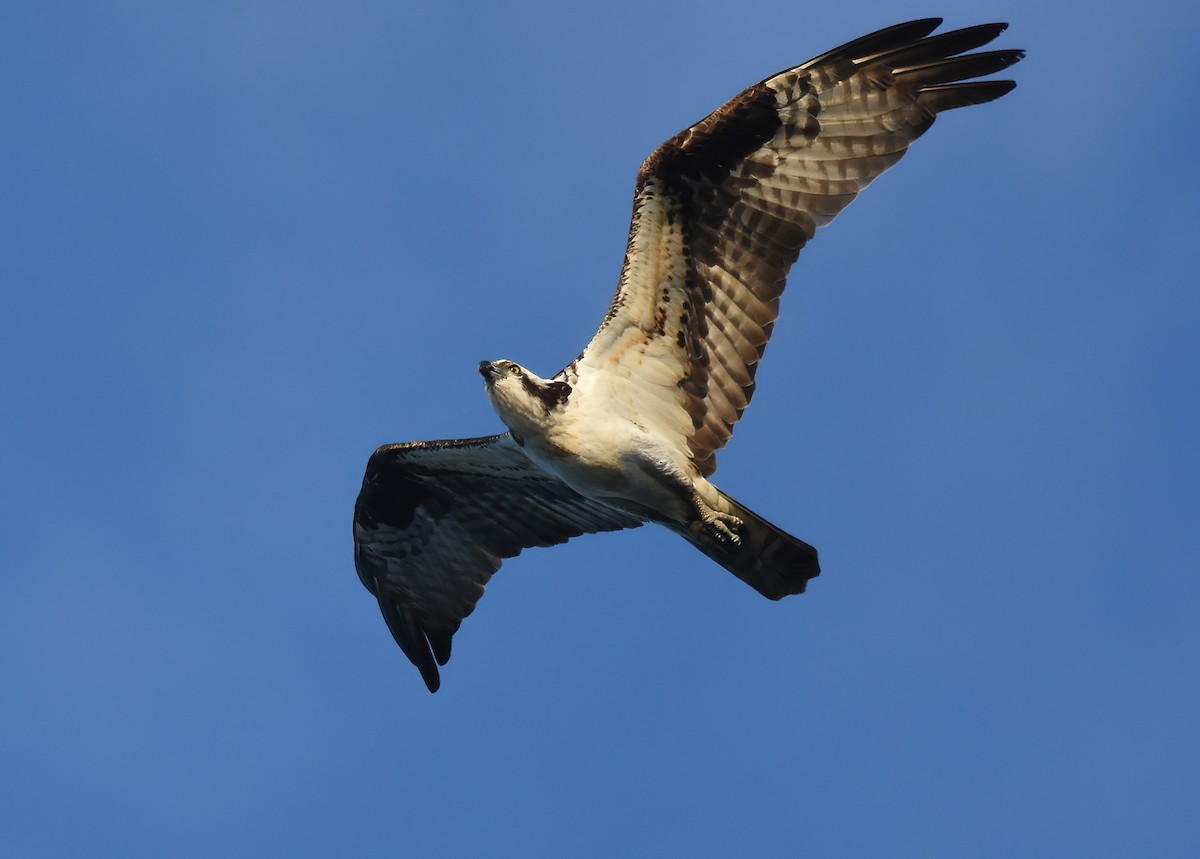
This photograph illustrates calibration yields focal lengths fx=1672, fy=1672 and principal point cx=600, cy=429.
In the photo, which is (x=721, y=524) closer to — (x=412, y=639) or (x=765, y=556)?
(x=765, y=556)

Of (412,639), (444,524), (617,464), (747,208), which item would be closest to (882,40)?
(747,208)

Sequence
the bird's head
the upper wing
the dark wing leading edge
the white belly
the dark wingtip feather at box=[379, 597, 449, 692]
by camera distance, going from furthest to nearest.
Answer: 1. the dark wingtip feather at box=[379, 597, 449, 692]
2. the dark wing leading edge
3. the upper wing
4. the white belly
5. the bird's head

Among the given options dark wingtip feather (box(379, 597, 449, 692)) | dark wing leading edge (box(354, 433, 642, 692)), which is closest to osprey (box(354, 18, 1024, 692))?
dark wing leading edge (box(354, 433, 642, 692))

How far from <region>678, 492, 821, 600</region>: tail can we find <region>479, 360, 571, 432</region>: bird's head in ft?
5.47

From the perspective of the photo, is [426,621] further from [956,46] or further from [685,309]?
[956,46]

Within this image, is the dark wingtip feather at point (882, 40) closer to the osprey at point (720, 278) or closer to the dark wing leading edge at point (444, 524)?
the osprey at point (720, 278)

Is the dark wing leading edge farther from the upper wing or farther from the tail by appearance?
the tail

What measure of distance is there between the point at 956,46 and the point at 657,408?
3.97 m

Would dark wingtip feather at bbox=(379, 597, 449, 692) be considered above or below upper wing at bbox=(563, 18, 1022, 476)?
below

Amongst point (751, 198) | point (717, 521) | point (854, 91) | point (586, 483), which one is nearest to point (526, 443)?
point (586, 483)

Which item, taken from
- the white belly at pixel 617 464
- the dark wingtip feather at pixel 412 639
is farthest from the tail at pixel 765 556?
the dark wingtip feather at pixel 412 639

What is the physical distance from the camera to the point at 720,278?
46.9ft

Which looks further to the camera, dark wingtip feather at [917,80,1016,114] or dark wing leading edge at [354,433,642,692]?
dark wing leading edge at [354,433,642,692]

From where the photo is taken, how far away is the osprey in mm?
13852
